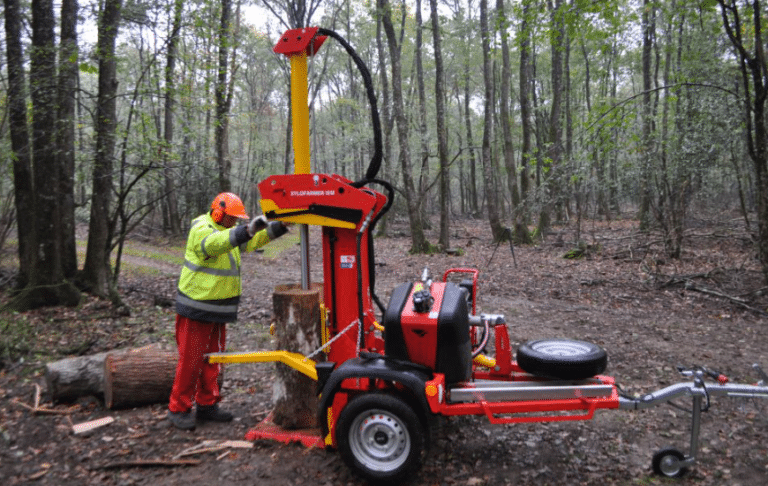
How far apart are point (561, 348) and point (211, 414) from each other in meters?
3.25

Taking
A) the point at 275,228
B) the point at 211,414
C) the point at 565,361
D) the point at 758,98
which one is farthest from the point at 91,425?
the point at 758,98

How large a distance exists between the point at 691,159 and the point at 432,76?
29232 millimetres

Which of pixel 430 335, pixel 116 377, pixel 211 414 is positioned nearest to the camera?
pixel 430 335

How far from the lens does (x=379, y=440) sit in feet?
11.7

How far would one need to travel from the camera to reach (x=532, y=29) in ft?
28.7

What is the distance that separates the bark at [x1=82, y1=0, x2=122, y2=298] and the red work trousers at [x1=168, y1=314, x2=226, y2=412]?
479 cm

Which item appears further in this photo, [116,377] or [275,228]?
[116,377]

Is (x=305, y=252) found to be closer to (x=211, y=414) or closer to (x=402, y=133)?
(x=211, y=414)

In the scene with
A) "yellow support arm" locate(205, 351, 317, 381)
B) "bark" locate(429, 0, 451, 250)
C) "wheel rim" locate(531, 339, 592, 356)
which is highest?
"bark" locate(429, 0, 451, 250)

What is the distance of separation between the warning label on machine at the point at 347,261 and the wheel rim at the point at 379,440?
1.25 m

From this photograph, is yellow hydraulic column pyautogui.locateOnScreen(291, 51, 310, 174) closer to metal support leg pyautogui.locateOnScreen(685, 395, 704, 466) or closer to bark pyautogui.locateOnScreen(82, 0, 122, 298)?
metal support leg pyautogui.locateOnScreen(685, 395, 704, 466)

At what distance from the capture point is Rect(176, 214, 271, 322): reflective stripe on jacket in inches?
177

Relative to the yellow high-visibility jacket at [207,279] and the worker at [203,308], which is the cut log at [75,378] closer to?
the worker at [203,308]

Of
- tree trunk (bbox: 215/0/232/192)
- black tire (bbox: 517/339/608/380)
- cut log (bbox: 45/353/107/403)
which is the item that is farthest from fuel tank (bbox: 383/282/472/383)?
tree trunk (bbox: 215/0/232/192)
